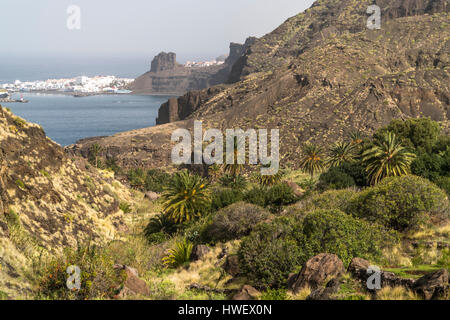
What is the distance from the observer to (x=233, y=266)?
2127 cm

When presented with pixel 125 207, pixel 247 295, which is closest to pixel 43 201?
pixel 125 207

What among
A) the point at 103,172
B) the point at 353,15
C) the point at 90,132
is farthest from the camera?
the point at 90,132

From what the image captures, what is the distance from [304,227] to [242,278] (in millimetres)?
4521

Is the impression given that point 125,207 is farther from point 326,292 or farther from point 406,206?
point 326,292

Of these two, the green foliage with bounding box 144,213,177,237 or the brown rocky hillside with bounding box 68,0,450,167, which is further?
the brown rocky hillside with bounding box 68,0,450,167

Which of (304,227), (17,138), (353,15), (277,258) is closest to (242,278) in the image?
(277,258)

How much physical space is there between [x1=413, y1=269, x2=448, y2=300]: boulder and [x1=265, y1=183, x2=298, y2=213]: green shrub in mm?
29245

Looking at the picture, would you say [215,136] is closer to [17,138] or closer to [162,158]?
[162,158]

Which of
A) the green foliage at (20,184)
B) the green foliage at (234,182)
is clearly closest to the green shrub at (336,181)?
the green foliage at (234,182)

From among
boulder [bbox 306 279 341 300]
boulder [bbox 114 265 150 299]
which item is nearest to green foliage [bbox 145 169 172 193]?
boulder [bbox 114 265 150 299]

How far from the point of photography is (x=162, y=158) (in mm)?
107000

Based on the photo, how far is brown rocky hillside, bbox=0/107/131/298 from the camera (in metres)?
23.5

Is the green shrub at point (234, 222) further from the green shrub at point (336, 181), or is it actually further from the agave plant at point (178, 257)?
the green shrub at point (336, 181)

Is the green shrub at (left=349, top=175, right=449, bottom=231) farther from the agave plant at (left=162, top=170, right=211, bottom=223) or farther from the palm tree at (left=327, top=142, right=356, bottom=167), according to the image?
the palm tree at (left=327, top=142, right=356, bottom=167)
